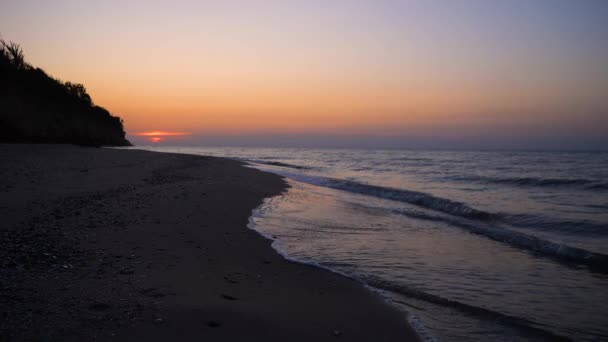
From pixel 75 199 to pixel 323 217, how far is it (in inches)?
233

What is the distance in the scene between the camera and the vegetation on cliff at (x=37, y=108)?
2706 cm

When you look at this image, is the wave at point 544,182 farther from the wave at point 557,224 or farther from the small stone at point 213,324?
the small stone at point 213,324

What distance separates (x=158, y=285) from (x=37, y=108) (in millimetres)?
35720

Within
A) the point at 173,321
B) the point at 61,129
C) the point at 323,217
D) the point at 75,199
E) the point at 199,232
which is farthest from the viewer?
the point at 61,129

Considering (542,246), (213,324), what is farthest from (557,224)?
(213,324)

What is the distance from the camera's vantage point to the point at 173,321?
3139 mm

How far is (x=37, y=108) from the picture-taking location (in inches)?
1247

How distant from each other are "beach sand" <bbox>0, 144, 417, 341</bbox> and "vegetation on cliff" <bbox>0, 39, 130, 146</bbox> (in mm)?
25071

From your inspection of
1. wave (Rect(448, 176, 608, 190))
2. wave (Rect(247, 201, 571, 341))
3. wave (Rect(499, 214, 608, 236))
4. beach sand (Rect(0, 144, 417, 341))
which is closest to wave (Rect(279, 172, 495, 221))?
wave (Rect(499, 214, 608, 236))

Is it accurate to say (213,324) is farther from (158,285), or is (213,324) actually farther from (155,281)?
(155,281)

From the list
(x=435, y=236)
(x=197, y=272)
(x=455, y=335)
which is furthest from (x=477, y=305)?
(x=435, y=236)

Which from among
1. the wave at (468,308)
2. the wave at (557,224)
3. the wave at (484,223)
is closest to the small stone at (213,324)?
the wave at (468,308)

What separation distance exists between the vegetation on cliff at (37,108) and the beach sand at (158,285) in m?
25.1

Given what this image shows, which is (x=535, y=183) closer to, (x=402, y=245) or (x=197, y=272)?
(x=402, y=245)
